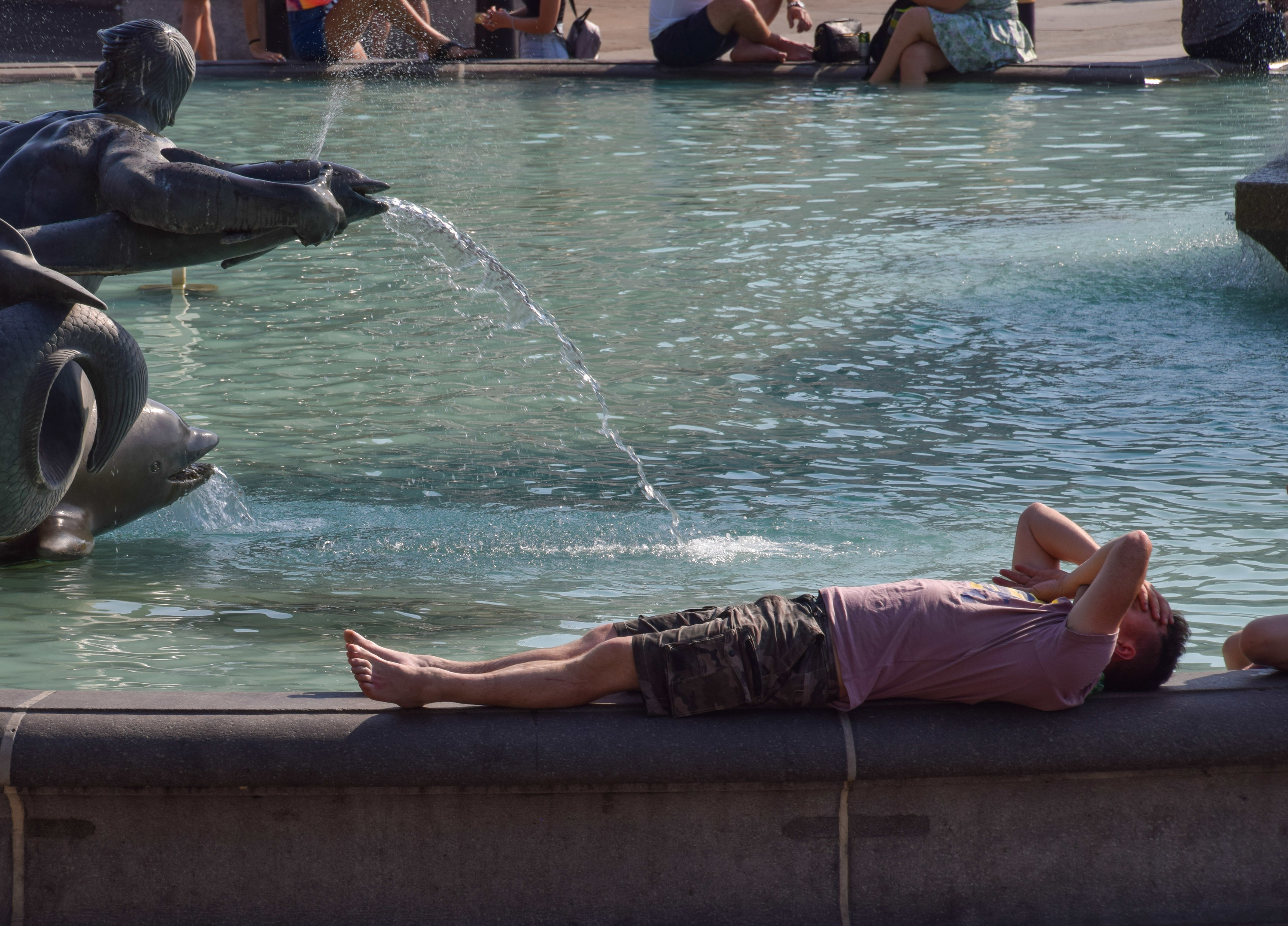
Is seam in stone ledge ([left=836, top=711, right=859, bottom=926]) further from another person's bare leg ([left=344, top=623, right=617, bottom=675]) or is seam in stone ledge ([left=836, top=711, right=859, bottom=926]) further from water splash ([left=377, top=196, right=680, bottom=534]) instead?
water splash ([left=377, top=196, right=680, bottom=534])

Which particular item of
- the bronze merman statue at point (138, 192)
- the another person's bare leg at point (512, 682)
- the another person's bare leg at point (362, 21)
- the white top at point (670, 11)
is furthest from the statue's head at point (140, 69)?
the another person's bare leg at point (362, 21)

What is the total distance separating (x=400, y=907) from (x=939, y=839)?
42.6 inches

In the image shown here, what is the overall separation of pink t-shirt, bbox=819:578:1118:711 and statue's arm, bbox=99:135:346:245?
2020 millimetres

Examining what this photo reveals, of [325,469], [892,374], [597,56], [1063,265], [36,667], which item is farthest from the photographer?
[597,56]

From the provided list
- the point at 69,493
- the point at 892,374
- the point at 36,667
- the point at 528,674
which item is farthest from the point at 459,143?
the point at 528,674

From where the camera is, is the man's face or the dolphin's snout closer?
the man's face

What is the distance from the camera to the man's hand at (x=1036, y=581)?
3.65m

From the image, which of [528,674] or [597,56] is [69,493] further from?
[597,56]

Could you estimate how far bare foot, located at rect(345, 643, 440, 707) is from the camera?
3201mm

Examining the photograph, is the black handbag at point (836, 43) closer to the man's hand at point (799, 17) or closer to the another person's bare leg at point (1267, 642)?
the man's hand at point (799, 17)

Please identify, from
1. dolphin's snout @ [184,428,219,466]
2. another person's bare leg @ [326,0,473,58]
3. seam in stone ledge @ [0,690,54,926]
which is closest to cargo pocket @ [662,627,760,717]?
seam in stone ledge @ [0,690,54,926]

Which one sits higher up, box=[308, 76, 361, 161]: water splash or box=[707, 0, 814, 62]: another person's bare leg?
box=[707, 0, 814, 62]: another person's bare leg

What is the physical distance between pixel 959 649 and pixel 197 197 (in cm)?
249

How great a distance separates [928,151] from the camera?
13.3 m
